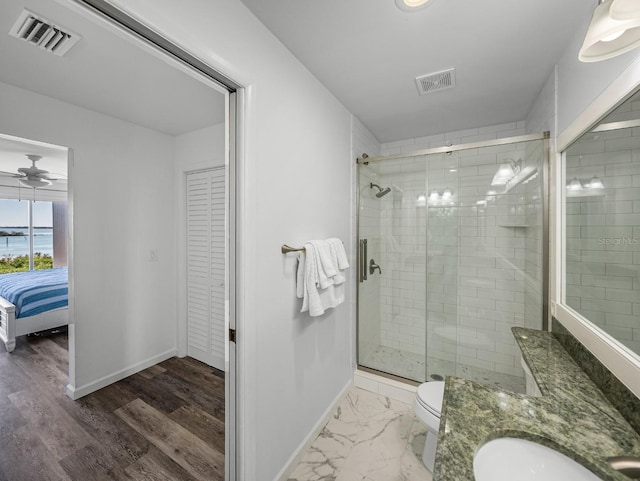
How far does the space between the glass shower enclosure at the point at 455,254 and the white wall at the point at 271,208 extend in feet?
2.69

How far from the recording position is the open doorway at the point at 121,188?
1.55 metres

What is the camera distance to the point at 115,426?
187 cm

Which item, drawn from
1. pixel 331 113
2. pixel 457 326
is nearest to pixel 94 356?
pixel 331 113

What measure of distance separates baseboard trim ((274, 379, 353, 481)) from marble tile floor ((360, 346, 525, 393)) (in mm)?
452

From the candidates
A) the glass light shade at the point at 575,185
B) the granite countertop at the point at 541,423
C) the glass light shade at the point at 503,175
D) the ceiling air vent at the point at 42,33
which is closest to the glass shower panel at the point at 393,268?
the glass light shade at the point at 503,175

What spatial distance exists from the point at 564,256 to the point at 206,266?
2867 millimetres

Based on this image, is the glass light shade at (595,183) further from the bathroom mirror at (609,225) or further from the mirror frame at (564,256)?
the mirror frame at (564,256)

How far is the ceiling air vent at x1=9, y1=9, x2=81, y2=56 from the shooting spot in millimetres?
1235

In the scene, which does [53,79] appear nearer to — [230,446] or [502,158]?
[230,446]

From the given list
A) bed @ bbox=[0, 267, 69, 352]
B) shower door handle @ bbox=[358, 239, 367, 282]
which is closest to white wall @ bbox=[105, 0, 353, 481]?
shower door handle @ bbox=[358, 239, 367, 282]

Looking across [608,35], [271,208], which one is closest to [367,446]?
[271,208]

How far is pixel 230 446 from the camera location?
1265 millimetres

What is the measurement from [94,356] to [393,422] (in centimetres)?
252

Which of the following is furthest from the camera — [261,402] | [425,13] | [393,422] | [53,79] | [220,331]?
[220,331]
